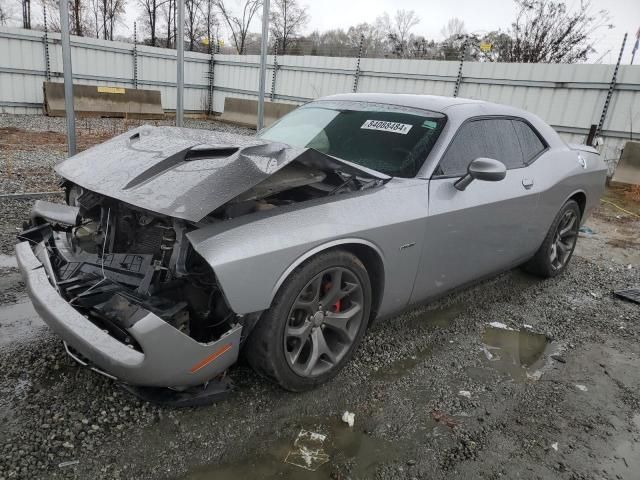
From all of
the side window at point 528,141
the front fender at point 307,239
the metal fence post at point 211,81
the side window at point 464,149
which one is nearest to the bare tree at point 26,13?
the metal fence post at point 211,81

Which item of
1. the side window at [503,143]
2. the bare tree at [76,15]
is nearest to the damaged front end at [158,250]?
the side window at [503,143]

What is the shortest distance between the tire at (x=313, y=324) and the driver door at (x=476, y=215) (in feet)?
1.73

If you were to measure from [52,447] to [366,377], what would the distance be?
62.6 inches

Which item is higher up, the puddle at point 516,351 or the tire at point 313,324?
the tire at point 313,324

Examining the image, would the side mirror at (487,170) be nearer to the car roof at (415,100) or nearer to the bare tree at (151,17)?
the car roof at (415,100)

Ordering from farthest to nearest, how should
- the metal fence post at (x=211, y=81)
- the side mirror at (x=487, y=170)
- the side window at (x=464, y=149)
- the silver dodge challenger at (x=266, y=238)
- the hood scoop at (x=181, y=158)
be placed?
Result: the metal fence post at (x=211, y=81) < the side window at (x=464, y=149) < the side mirror at (x=487, y=170) < the hood scoop at (x=181, y=158) < the silver dodge challenger at (x=266, y=238)

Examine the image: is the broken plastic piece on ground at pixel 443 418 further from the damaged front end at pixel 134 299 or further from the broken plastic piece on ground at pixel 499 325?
the broken plastic piece on ground at pixel 499 325

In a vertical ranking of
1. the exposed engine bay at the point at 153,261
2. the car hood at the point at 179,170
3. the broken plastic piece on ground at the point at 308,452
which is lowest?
the broken plastic piece on ground at the point at 308,452

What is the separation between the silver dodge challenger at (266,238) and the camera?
1.98 m

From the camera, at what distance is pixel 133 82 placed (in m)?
16.4

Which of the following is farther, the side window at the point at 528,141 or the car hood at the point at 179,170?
the side window at the point at 528,141

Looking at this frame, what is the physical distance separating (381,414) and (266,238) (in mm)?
1118

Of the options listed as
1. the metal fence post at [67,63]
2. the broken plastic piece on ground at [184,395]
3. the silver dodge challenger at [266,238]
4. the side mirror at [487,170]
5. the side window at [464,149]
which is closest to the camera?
the silver dodge challenger at [266,238]

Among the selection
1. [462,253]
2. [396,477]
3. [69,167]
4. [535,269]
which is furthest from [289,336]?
[535,269]
